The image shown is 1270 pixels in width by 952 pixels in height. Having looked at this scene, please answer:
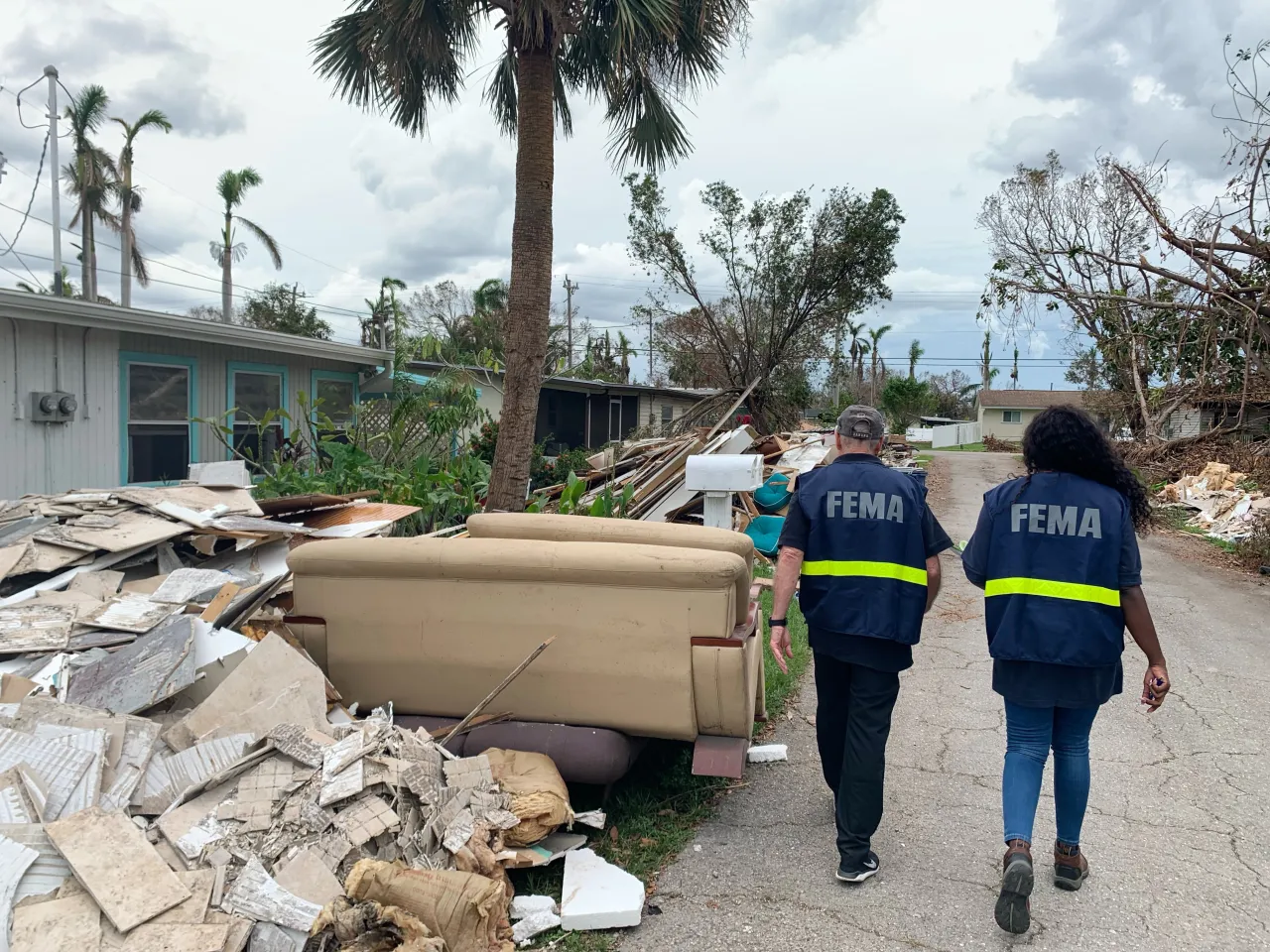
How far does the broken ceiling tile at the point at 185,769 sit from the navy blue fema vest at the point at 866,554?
217 centimetres

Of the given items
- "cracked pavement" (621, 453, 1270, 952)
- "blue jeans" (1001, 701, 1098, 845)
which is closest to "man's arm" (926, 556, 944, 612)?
"blue jeans" (1001, 701, 1098, 845)

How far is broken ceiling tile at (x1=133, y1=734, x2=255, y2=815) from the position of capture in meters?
2.96

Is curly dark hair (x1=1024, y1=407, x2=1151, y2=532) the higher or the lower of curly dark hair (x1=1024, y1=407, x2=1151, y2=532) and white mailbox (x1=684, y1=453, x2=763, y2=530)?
the higher

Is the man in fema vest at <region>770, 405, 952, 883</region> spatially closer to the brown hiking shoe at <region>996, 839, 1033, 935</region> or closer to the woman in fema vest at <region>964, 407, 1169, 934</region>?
the woman in fema vest at <region>964, 407, 1169, 934</region>

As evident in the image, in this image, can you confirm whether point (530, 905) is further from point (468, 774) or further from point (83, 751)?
point (83, 751)

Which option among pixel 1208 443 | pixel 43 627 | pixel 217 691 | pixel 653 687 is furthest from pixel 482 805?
pixel 1208 443

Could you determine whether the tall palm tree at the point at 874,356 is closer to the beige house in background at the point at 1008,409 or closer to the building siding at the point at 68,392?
the beige house in background at the point at 1008,409

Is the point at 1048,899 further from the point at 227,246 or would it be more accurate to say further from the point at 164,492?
the point at 227,246

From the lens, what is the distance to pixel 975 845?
3516 mm

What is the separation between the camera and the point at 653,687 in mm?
3537

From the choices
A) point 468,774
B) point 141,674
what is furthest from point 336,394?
point 468,774

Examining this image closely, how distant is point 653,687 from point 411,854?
1113mm

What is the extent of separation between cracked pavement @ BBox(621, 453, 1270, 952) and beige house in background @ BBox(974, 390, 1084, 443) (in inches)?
2272

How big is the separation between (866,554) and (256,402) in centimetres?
966
